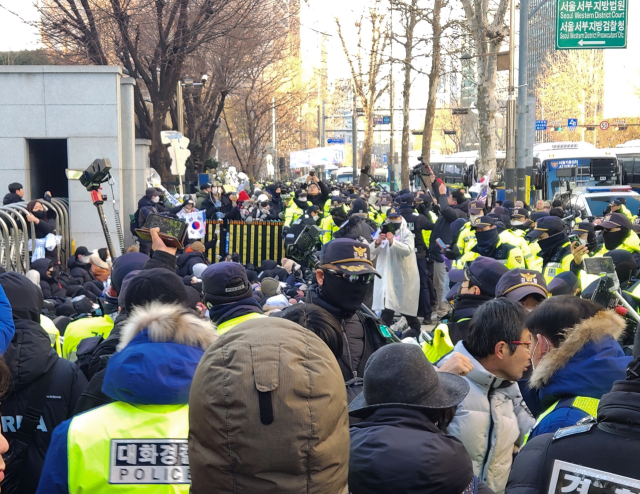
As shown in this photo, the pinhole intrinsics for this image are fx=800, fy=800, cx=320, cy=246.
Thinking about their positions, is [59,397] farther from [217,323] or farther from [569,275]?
[569,275]

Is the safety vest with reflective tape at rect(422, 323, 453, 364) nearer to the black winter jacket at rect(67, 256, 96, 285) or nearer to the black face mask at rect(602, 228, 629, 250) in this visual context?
the black face mask at rect(602, 228, 629, 250)

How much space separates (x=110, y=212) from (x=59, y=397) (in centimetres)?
1444

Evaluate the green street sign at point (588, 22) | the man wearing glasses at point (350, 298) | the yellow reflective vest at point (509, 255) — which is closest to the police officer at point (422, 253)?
the yellow reflective vest at point (509, 255)

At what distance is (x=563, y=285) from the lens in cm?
653

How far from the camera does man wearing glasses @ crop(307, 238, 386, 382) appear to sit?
4.18 m

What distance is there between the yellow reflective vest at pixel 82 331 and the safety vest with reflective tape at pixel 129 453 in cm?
213

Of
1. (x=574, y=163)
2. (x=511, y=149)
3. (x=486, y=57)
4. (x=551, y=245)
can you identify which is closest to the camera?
(x=551, y=245)

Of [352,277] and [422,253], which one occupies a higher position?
[352,277]

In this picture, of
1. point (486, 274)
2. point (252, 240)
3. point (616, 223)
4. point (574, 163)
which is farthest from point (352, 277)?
point (574, 163)

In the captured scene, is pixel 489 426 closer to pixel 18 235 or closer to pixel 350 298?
pixel 350 298

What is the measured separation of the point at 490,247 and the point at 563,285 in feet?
10.1

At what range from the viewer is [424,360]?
8.43 feet

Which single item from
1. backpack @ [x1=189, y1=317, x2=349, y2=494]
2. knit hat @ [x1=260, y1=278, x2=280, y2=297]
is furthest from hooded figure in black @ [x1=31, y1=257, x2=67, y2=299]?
backpack @ [x1=189, y1=317, x2=349, y2=494]

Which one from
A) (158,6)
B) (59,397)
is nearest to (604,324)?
(59,397)
